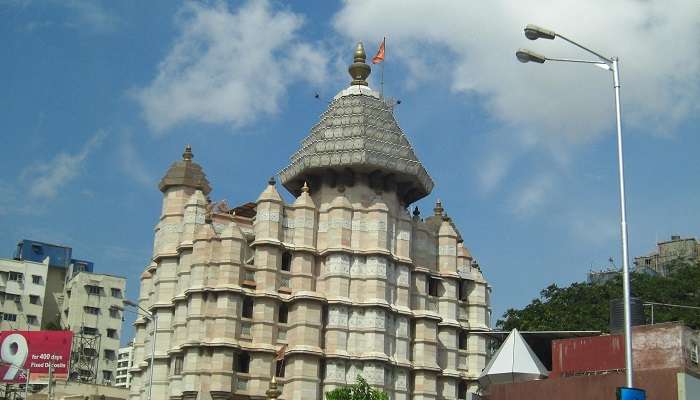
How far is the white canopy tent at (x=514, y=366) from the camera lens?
43.0 m

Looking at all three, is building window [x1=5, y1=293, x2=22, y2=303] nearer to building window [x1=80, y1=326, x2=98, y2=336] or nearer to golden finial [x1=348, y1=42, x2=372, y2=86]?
building window [x1=80, y1=326, x2=98, y2=336]

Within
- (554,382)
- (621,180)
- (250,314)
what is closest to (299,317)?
(250,314)

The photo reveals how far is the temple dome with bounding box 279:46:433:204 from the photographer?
179 ft

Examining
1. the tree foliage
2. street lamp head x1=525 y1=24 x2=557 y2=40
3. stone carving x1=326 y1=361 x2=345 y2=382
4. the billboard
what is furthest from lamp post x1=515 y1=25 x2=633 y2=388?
the billboard

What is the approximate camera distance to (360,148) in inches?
2142

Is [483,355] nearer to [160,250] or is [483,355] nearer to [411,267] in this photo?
[411,267]

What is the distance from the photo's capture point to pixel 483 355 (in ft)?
188

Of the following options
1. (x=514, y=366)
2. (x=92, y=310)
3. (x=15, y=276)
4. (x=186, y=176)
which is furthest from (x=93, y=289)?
(x=514, y=366)

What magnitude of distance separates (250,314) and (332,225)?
6.23 metres

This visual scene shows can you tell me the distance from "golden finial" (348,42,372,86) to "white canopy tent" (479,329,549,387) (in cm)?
2080

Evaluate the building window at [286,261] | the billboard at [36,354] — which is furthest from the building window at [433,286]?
the billboard at [36,354]

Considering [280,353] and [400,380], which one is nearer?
[280,353]

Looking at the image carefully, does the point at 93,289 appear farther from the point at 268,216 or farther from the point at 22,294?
the point at 268,216

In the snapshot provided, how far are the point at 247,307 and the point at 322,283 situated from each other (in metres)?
4.06
